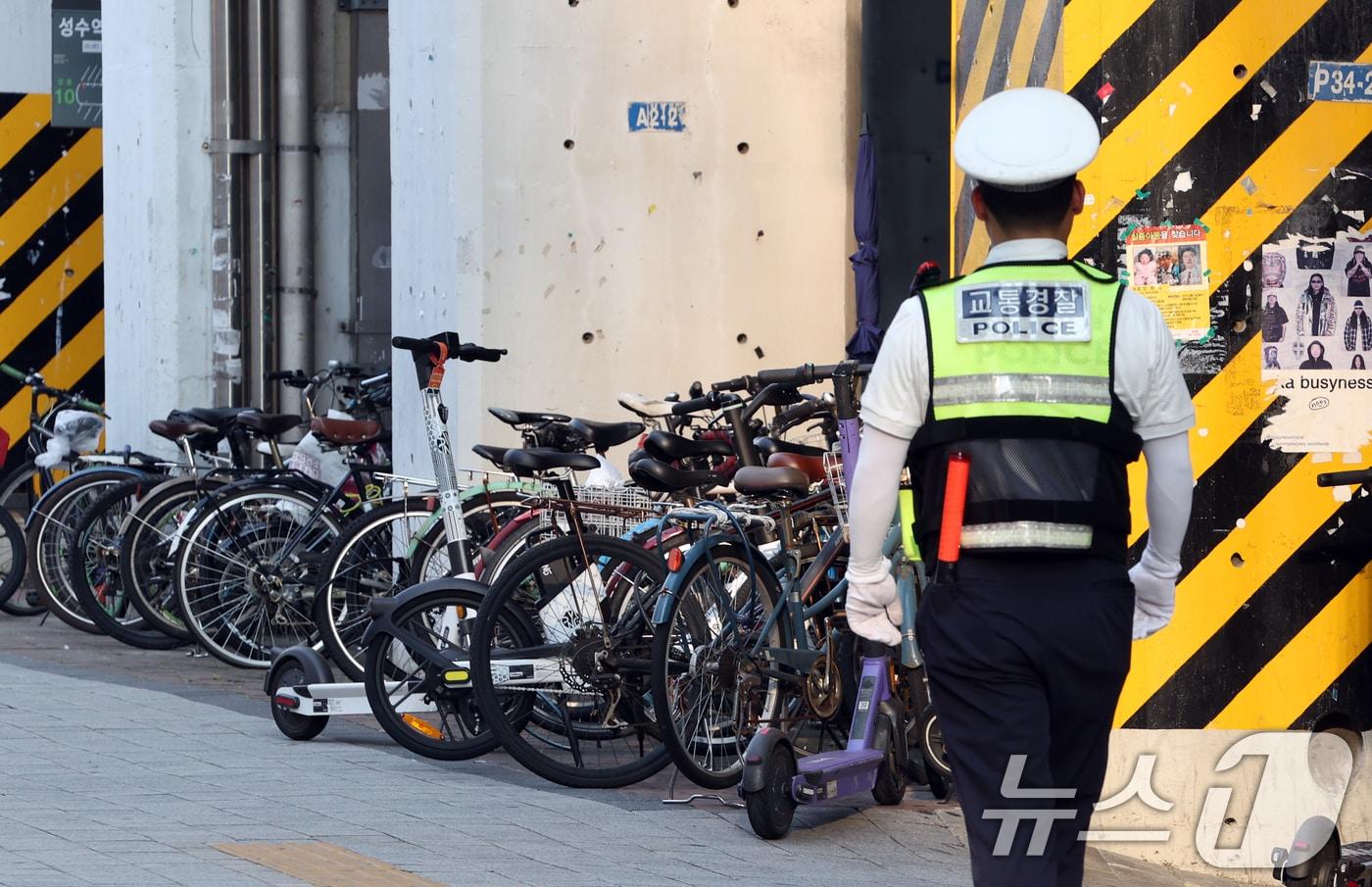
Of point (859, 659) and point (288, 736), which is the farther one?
point (288, 736)

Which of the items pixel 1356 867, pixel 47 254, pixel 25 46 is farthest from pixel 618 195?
pixel 25 46

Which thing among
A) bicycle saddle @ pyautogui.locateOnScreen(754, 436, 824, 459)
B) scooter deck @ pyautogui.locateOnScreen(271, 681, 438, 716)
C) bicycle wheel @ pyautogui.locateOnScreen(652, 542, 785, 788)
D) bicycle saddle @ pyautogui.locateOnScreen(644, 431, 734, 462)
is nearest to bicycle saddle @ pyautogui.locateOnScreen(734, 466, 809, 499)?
bicycle wheel @ pyautogui.locateOnScreen(652, 542, 785, 788)

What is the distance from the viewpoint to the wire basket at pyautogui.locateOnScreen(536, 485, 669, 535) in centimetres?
688

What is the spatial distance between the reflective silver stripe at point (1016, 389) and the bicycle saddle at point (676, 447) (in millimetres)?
3278

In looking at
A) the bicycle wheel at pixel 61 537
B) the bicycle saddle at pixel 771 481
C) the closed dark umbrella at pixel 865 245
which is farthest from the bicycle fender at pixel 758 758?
the bicycle wheel at pixel 61 537

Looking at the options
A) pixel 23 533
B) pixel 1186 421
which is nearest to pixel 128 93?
pixel 23 533

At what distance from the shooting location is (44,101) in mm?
12523

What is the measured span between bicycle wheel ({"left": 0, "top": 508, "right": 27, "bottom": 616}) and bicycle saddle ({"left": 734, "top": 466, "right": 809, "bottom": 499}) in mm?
5409

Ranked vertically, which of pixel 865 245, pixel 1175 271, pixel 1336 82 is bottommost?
pixel 1175 271

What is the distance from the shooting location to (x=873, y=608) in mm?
3830

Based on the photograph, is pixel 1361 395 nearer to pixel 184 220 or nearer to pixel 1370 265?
pixel 1370 265

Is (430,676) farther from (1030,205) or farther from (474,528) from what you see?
(1030,205)

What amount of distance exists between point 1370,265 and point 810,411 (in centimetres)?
184

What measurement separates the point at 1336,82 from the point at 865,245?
319 cm
